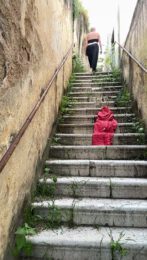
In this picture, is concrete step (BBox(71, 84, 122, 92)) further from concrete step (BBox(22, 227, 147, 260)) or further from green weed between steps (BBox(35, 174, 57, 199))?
concrete step (BBox(22, 227, 147, 260))

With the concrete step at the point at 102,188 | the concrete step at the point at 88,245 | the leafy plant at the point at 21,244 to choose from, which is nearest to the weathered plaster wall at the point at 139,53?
the concrete step at the point at 102,188

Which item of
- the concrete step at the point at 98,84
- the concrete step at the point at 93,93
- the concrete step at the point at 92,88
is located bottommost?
the concrete step at the point at 93,93

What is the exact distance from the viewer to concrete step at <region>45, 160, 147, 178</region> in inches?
147

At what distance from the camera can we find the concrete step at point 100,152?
410 centimetres

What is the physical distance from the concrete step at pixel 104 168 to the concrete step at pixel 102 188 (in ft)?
0.68

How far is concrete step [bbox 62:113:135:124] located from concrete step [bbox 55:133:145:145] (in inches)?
23.2

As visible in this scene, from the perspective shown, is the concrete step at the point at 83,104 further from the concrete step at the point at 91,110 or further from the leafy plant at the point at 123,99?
the leafy plant at the point at 123,99

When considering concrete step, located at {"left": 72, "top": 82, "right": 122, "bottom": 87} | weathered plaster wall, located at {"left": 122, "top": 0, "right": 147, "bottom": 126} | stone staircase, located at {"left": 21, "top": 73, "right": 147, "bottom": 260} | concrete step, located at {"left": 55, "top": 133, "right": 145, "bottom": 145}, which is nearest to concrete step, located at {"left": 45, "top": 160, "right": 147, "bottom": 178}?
stone staircase, located at {"left": 21, "top": 73, "right": 147, "bottom": 260}

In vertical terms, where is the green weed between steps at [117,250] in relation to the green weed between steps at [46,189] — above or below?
below

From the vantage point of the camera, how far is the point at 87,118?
520 centimetres

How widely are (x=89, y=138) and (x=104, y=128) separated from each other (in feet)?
1.11

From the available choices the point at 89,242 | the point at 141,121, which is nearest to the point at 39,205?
the point at 89,242

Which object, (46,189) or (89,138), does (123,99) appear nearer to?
(89,138)

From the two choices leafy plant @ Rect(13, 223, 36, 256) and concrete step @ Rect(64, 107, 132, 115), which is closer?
leafy plant @ Rect(13, 223, 36, 256)
